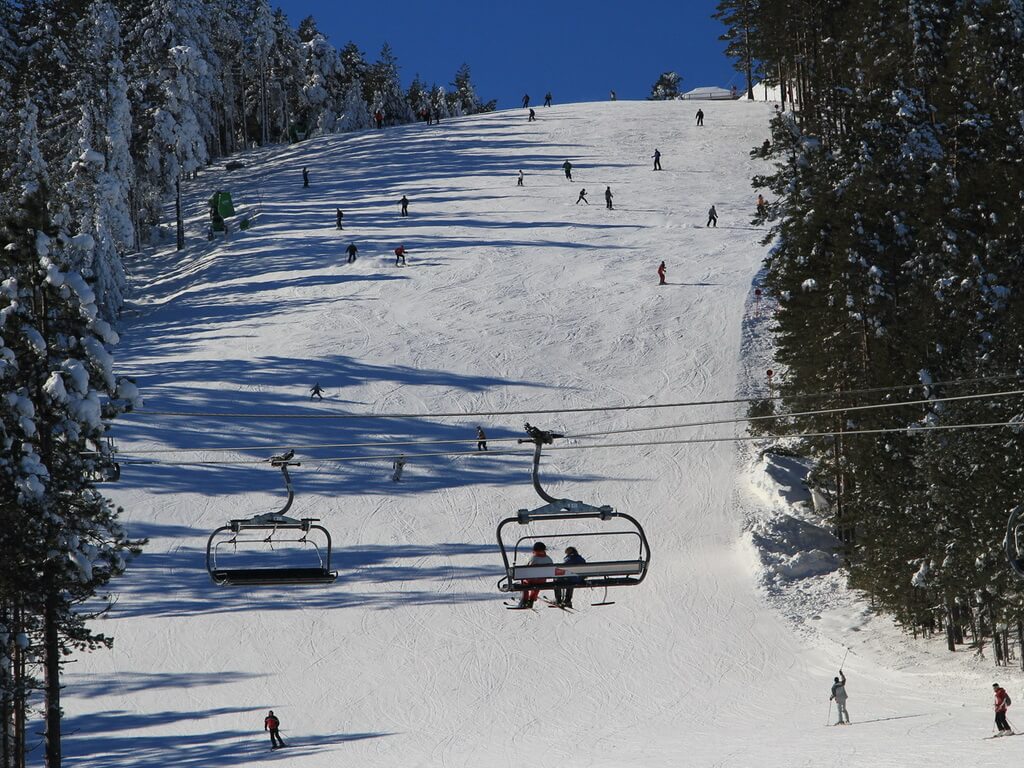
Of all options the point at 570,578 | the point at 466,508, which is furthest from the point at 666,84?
the point at 570,578

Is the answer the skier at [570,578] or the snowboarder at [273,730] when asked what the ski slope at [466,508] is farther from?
the skier at [570,578]

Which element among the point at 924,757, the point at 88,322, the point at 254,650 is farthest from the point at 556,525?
the point at 88,322

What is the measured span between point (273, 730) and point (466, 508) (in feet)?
40.4

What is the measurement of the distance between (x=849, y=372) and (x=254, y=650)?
54.9ft

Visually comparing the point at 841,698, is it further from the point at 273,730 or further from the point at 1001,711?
the point at 273,730

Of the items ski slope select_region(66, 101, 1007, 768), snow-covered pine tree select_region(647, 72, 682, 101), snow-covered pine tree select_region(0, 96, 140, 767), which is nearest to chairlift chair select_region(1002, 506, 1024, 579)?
ski slope select_region(66, 101, 1007, 768)

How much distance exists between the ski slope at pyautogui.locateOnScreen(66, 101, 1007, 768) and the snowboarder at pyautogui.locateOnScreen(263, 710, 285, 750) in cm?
29

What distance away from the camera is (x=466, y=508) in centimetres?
3509

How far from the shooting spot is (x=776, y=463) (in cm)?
3616

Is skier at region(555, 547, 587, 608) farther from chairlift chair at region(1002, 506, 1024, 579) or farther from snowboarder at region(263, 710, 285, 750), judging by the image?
snowboarder at region(263, 710, 285, 750)

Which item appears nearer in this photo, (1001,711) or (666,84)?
(1001,711)

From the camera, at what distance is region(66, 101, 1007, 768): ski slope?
79.6 feet

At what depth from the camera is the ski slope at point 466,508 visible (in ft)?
79.6

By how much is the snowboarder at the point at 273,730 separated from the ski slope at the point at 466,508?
286 millimetres
